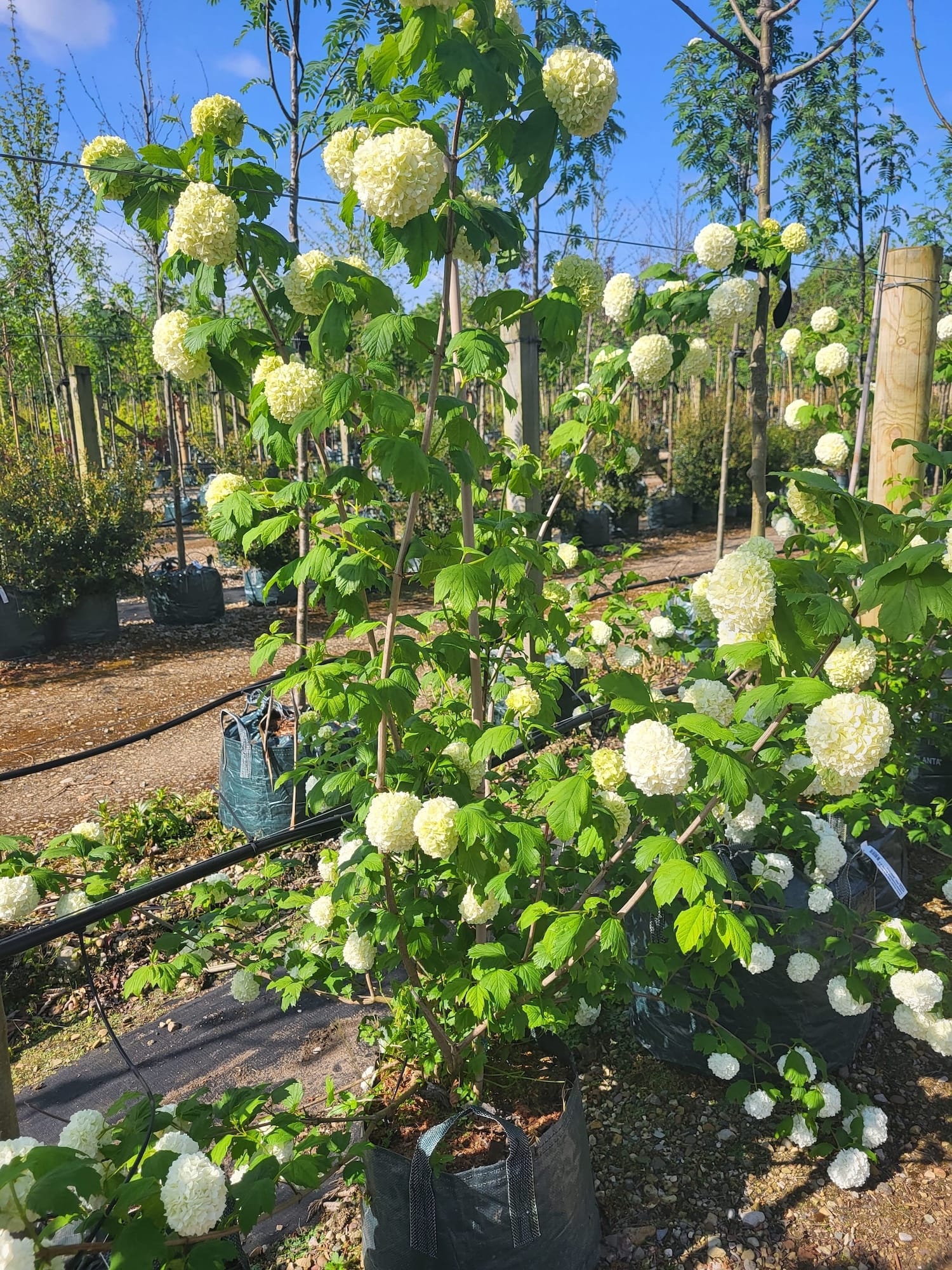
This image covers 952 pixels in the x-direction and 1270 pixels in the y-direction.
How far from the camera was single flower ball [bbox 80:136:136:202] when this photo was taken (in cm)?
151

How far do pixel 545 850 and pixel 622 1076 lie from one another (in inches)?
48.3

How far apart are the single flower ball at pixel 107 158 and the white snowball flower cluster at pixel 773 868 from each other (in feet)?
6.61

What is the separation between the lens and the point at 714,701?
1.57 metres

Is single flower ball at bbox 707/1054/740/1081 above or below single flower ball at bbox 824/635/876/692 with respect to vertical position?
below

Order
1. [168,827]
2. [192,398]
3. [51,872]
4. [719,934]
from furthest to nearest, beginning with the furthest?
[192,398] → [168,827] → [51,872] → [719,934]

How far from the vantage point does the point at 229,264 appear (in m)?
1.55

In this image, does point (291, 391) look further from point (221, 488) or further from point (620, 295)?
point (620, 295)

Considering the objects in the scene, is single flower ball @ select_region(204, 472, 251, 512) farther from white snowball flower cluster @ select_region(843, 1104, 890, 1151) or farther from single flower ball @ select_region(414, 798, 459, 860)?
white snowball flower cluster @ select_region(843, 1104, 890, 1151)

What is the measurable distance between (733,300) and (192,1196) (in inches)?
80.8

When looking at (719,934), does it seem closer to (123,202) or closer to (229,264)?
(229,264)

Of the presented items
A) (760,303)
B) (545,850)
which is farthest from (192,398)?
(545,850)

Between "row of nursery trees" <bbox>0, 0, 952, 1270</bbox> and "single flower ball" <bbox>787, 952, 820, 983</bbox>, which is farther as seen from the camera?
"single flower ball" <bbox>787, 952, 820, 983</bbox>

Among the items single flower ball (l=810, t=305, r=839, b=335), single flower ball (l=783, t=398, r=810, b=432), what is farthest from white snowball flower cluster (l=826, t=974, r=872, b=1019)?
single flower ball (l=810, t=305, r=839, b=335)

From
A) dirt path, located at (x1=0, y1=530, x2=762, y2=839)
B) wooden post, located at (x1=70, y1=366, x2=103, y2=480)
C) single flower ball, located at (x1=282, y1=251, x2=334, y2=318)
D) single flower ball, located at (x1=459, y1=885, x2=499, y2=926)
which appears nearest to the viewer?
single flower ball, located at (x1=282, y1=251, x2=334, y2=318)
